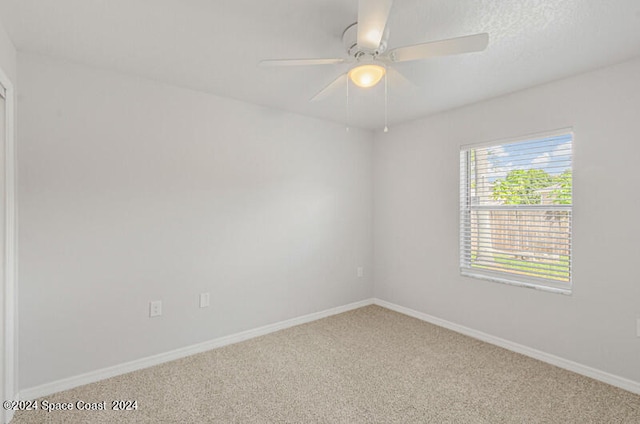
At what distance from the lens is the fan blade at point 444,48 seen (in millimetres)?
1475

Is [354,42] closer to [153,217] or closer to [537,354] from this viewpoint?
[153,217]

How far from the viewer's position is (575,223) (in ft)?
8.10

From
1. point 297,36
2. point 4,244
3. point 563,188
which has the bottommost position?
point 4,244

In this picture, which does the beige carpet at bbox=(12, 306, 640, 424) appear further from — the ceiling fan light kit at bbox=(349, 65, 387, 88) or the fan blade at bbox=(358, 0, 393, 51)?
the fan blade at bbox=(358, 0, 393, 51)

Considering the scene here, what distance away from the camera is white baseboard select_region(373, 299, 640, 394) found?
2.24 meters

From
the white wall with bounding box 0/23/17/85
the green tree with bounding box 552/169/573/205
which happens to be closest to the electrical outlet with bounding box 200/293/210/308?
the white wall with bounding box 0/23/17/85

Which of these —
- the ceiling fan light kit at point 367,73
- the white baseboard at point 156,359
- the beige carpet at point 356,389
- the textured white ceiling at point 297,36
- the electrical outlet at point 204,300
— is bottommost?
the beige carpet at point 356,389

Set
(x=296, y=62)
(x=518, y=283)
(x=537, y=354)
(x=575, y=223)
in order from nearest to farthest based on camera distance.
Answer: (x=296, y=62) → (x=575, y=223) → (x=537, y=354) → (x=518, y=283)

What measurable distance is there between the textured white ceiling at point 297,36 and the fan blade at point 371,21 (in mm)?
229

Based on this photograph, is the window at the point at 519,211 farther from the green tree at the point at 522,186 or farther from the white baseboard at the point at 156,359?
the white baseboard at the point at 156,359

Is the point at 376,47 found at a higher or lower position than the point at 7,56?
lower

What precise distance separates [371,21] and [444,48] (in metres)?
0.42

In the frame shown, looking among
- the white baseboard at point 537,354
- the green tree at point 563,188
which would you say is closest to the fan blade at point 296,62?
the green tree at point 563,188

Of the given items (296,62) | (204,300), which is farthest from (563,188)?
(204,300)
